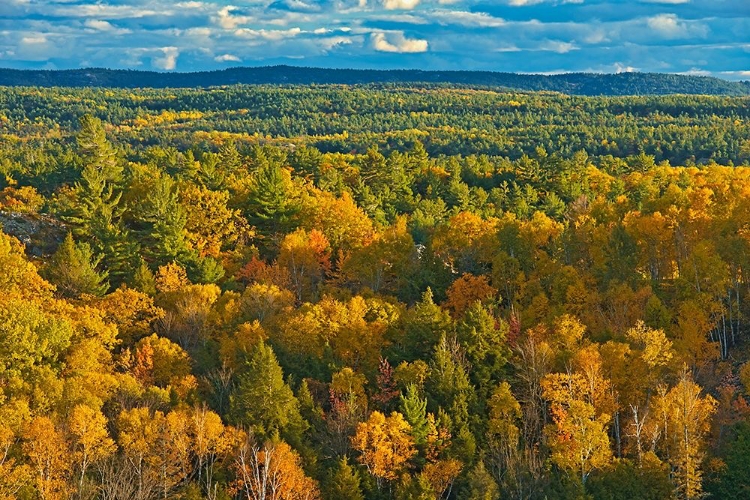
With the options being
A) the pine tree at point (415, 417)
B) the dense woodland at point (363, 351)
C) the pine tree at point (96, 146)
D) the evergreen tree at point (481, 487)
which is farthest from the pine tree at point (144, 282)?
the evergreen tree at point (481, 487)

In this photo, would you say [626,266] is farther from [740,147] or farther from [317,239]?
[740,147]

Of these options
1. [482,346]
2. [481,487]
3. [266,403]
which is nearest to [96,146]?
[266,403]

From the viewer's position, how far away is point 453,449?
196 feet

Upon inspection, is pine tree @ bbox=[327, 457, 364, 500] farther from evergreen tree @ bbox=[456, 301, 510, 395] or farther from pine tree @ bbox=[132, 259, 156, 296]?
pine tree @ bbox=[132, 259, 156, 296]

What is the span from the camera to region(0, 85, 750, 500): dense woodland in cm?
5544

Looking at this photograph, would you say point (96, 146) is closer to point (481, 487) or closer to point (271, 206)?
point (271, 206)

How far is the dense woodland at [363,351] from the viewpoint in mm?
55438

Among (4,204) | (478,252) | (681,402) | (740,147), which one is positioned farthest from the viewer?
(740,147)

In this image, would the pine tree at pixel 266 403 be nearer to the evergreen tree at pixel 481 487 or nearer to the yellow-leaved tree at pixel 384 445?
the yellow-leaved tree at pixel 384 445

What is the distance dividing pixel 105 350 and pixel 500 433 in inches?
1351

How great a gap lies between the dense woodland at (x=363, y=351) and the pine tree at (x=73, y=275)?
0.24m

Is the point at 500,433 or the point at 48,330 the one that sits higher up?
the point at 48,330

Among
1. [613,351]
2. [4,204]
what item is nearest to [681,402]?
[613,351]

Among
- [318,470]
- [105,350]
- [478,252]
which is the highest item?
[478,252]
